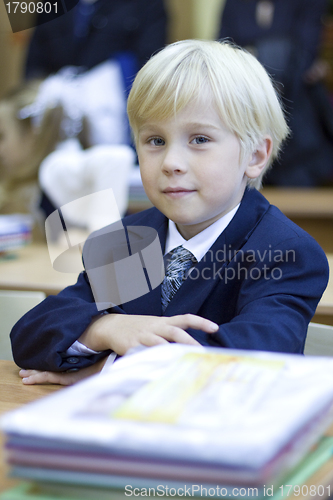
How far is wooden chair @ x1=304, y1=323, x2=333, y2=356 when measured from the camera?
890mm

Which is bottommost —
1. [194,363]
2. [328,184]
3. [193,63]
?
[328,184]

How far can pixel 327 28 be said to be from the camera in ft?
11.8

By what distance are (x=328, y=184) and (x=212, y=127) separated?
3.03m

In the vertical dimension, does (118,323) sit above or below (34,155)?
above

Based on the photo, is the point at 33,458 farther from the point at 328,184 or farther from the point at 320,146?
the point at 328,184

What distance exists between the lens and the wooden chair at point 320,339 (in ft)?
2.92

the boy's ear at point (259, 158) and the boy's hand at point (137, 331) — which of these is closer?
the boy's hand at point (137, 331)

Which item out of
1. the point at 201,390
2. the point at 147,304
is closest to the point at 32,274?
the point at 147,304

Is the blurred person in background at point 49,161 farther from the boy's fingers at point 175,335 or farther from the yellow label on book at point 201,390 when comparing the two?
the yellow label on book at point 201,390

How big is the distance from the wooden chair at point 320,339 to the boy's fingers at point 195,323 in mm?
306

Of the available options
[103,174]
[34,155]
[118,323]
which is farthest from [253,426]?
[34,155]

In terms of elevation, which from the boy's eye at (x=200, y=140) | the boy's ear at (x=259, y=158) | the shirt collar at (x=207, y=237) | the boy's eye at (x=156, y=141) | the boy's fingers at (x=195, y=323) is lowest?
the shirt collar at (x=207, y=237)

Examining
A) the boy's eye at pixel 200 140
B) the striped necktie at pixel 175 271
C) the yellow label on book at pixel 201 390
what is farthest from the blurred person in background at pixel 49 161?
the yellow label on book at pixel 201 390

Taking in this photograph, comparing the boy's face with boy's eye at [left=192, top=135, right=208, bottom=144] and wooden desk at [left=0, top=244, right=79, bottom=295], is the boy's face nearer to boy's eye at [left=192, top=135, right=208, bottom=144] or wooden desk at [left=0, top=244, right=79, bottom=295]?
boy's eye at [left=192, top=135, right=208, bottom=144]
